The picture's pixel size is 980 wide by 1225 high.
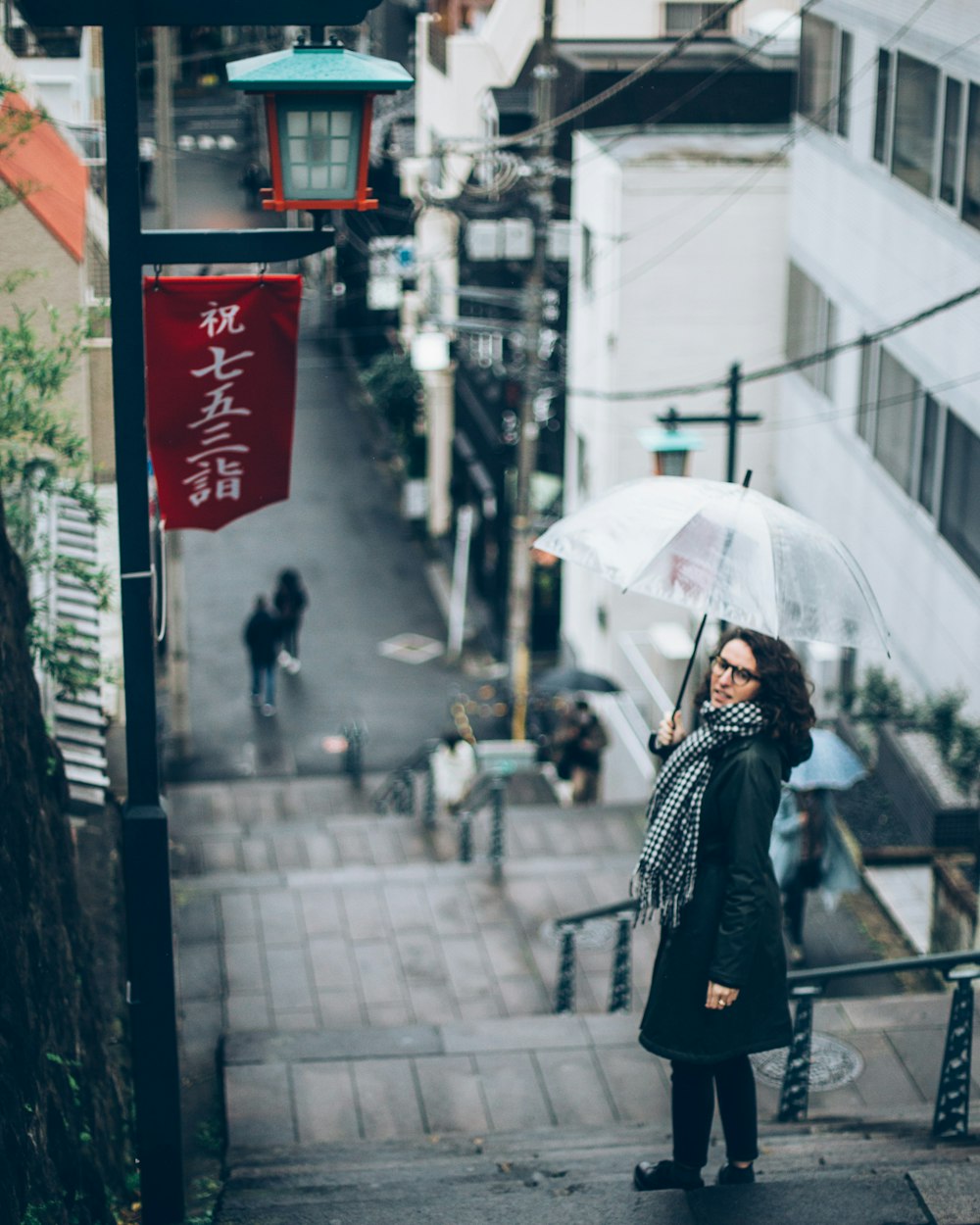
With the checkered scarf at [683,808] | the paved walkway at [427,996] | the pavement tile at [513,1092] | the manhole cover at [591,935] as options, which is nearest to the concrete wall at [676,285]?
the paved walkway at [427,996]

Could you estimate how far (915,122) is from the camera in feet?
52.4

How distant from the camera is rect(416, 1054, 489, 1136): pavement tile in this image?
27.6 feet

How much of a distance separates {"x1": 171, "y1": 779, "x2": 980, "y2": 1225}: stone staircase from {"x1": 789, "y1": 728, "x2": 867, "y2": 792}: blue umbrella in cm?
175

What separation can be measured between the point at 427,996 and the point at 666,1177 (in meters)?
5.14

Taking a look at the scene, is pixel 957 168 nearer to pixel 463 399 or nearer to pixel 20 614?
pixel 20 614

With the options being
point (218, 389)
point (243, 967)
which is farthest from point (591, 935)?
point (218, 389)

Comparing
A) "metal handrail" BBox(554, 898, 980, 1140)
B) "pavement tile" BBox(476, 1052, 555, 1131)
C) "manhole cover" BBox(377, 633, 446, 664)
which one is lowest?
"manhole cover" BBox(377, 633, 446, 664)

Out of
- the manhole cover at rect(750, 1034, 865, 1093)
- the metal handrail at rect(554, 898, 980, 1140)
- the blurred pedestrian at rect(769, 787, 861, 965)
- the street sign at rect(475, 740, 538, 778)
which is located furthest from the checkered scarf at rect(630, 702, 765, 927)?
the street sign at rect(475, 740, 538, 778)

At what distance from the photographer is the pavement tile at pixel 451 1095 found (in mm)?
8414

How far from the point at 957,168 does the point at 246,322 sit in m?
9.91

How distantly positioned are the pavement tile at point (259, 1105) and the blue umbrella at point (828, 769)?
4.39 metres

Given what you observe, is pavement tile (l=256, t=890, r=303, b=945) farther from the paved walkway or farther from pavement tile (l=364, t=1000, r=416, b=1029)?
pavement tile (l=364, t=1000, r=416, b=1029)

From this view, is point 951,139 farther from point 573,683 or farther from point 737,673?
point 737,673

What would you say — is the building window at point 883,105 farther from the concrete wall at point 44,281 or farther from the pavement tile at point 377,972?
the concrete wall at point 44,281
